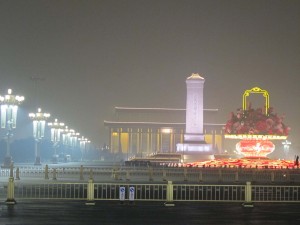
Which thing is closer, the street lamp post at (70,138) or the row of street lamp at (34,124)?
the row of street lamp at (34,124)

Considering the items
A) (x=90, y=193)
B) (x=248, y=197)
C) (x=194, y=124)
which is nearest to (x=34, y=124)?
(x=194, y=124)

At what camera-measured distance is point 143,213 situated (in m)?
29.0

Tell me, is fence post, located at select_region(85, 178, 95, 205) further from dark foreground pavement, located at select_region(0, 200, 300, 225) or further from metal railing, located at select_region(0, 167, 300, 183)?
metal railing, located at select_region(0, 167, 300, 183)

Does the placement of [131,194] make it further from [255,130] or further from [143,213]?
[255,130]

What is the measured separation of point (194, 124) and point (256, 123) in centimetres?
2945

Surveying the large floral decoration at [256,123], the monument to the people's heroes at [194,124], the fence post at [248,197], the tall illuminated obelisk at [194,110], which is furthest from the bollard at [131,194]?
the tall illuminated obelisk at [194,110]

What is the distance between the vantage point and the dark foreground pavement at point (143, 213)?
1022 inches

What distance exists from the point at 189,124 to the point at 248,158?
93.5 ft

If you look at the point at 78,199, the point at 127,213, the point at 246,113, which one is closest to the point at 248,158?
the point at 246,113

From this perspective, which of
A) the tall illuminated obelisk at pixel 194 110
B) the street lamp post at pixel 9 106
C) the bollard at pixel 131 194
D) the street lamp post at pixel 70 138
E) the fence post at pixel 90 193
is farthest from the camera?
the street lamp post at pixel 70 138

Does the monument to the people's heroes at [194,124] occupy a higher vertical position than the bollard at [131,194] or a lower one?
higher

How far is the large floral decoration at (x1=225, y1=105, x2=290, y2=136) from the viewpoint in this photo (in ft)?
260

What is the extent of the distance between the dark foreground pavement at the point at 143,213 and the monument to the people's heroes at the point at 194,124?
242ft

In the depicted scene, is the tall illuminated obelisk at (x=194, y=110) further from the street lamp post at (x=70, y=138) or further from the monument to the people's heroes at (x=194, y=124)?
the street lamp post at (x=70, y=138)
